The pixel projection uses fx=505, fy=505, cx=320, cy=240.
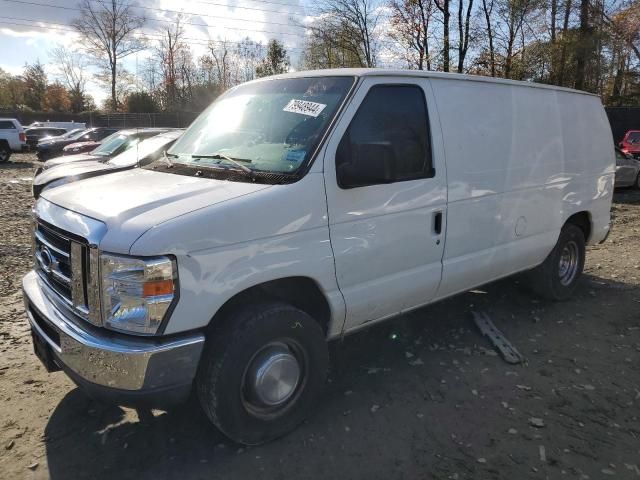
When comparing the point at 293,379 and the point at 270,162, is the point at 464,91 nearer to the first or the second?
the point at 270,162

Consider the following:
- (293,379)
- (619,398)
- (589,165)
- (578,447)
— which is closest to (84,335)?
(293,379)

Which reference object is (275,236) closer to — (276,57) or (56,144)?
(56,144)

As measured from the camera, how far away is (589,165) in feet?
17.2

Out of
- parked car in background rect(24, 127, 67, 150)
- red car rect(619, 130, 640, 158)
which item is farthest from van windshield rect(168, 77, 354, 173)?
parked car in background rect(24, 127, 67, 150)

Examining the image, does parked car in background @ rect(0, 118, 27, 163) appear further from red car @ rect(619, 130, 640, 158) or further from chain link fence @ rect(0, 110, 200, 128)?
red car @ rect(619, 130, 640, 158)

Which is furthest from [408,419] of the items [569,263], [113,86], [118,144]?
[113,86]

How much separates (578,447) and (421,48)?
24.1 m

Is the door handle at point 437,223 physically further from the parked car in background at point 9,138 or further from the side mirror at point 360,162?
the parked car in background at point 9,138

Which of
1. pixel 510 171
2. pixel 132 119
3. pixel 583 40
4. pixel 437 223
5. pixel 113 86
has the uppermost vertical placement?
pixel 113 86

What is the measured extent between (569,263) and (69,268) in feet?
16.2

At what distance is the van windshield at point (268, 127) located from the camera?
310 cm

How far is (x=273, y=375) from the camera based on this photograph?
2.98 metres

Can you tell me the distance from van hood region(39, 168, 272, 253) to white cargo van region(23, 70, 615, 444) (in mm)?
13

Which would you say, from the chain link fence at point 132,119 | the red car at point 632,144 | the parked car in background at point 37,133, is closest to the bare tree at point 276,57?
the chain link fence at point 132,119
